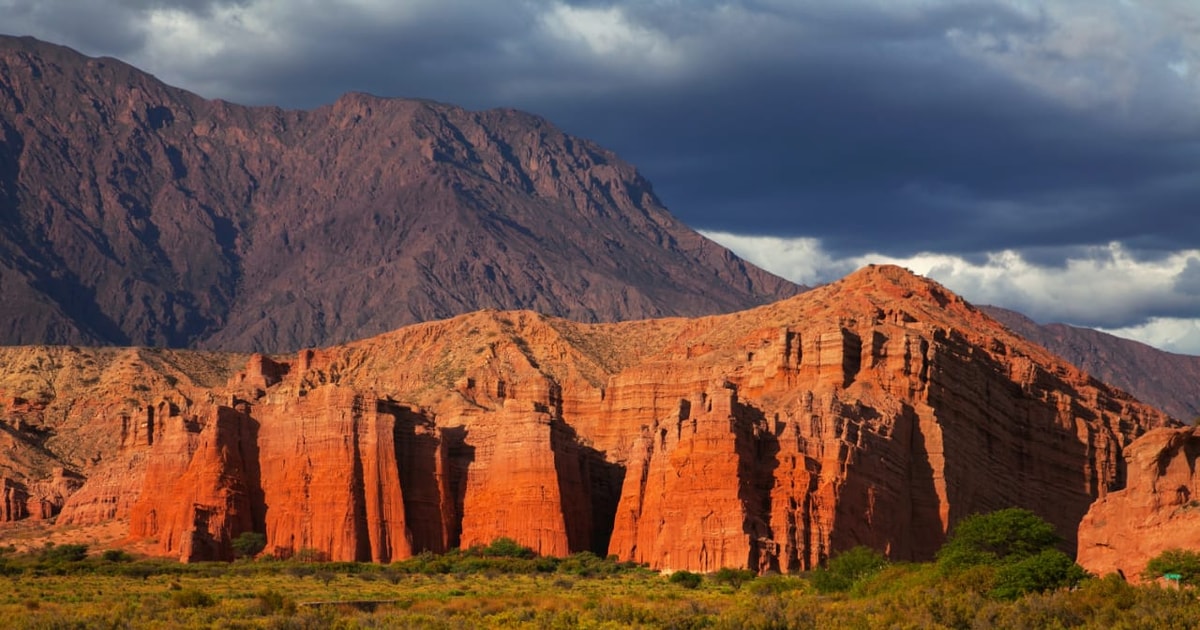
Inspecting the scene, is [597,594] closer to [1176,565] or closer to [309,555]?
[1176,565]

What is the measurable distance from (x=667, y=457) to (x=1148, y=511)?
41999mm

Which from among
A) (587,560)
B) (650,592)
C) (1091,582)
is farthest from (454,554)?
(1091,582)

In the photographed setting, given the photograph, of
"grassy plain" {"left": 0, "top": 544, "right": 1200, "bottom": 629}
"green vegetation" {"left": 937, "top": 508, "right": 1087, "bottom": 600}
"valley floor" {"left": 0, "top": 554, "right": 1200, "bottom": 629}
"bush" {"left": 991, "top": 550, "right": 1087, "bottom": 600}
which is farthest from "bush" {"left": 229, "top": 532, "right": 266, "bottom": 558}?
"bush" {"left": 991, "top": 550, "right": 1087, "bottom": 600}

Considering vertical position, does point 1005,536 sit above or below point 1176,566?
above

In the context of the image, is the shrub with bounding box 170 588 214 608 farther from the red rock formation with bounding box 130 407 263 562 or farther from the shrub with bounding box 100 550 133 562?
the red rock formation with bounding box 130 407 263 562

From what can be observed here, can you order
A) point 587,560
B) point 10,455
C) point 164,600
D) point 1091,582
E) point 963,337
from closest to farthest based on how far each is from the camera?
point 1091,582, point 164,600, point 587,560, point 963,337, point 10,455

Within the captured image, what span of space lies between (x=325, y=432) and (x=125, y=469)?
24334 mm

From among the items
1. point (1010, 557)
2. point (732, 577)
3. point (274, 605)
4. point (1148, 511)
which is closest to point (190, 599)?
point (274, 605)

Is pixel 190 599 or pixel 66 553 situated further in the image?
pixel 66 553

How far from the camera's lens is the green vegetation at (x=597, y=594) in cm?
7100

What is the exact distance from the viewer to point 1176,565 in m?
77.3

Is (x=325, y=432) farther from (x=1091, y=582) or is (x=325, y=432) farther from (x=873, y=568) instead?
(x=1091, y=582)

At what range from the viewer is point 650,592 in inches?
3780

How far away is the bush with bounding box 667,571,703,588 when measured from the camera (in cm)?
10444
